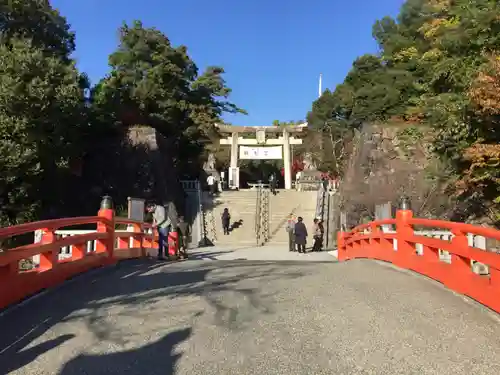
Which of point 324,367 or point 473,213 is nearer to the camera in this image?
point 324,367

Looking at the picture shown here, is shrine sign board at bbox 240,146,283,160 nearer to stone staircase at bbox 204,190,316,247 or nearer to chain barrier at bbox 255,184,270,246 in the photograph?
stone staircase at bbox 204,190,316,247

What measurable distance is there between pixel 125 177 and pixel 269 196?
884 centimetres

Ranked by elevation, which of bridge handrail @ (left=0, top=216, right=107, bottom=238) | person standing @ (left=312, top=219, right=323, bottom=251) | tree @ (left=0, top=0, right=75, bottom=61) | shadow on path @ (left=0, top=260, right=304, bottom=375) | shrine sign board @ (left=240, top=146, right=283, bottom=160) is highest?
tree @ (left=0, top=0, right=75, bottom=61)

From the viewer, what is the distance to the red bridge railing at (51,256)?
17.4 feet

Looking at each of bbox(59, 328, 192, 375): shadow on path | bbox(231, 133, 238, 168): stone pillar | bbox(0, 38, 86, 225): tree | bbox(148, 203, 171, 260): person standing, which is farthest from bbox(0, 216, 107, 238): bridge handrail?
bbox(231, 133, 238, 168): stone pillar

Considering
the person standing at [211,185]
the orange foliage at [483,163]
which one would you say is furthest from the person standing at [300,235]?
the person standing at [211,185]

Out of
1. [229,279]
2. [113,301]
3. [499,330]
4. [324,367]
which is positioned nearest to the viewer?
[324,367]

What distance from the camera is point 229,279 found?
695cm

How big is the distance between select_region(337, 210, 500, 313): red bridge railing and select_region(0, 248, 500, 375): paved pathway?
0.20m

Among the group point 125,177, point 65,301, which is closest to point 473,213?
point 65,301

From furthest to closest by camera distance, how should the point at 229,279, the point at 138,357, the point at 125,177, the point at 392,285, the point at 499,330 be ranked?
1. the point at 125,177
2. the point at 229,279
3. the point at 392,285
4. the point at 499,330
5. the point at 138,357

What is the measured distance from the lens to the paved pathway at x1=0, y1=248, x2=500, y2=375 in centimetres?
362

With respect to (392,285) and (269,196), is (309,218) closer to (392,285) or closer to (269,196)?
(269,196)

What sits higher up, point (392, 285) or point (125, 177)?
point (125, 177)
